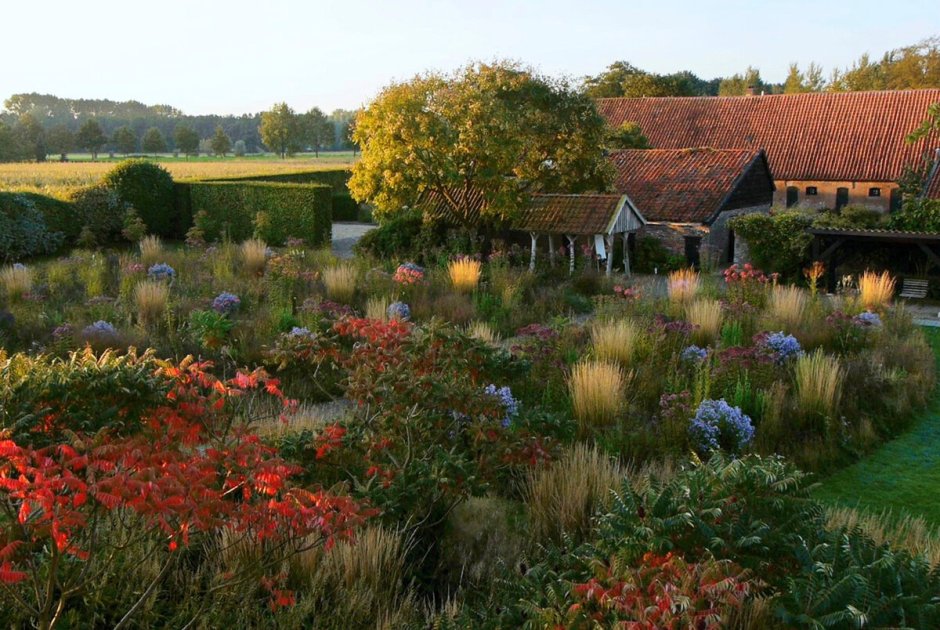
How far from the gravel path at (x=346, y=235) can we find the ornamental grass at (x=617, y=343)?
13.7 meters

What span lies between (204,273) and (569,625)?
42.3ft

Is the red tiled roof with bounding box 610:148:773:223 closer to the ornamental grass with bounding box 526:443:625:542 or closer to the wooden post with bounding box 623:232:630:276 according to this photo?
the wooden post with bounding box 623:232:630:276

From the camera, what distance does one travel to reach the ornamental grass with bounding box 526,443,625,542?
526 cm

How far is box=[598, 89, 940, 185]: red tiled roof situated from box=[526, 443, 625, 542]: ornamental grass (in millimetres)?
29577

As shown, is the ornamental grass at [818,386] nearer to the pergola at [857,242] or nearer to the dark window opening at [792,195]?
the pergola at [857,242]

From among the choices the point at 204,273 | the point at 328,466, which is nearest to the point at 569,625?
the point at 328,466

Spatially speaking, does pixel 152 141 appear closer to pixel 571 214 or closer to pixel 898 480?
pixel 571 214

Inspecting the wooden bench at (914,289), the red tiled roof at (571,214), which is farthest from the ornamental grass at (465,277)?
the wooden bench at (914,289)

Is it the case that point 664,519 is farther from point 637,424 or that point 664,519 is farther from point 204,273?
point 204,273

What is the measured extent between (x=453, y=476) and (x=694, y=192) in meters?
19.2

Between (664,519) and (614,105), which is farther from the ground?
(614,105)

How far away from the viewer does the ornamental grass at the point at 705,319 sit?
10620 mm

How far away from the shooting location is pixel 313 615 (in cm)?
427

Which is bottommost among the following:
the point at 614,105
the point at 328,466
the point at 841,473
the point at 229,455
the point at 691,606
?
the point at 841,473
